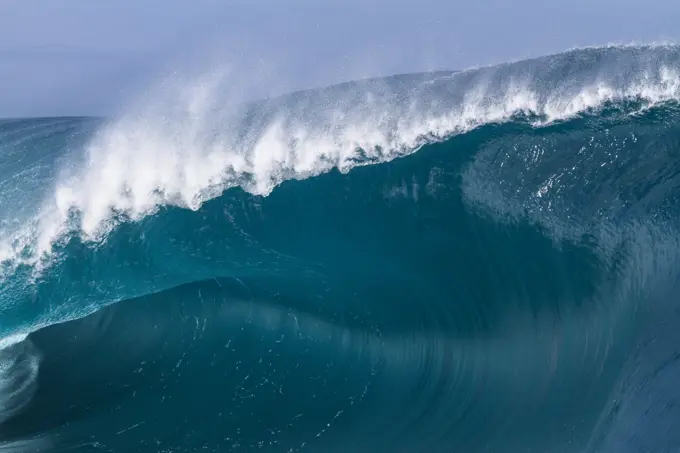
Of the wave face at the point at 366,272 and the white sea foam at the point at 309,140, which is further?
the white sea foam at the point at 309,140

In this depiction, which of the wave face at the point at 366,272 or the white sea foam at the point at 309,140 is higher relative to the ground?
the white sea foam at the point at 309,140

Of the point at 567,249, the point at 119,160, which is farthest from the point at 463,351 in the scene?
the point at 119,160

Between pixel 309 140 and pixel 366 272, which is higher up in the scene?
pixel 309 140

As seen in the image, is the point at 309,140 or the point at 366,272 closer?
the point at 366,272

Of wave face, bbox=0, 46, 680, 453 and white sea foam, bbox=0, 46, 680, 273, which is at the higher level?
white sea foam, bbox=0, 46, 680, 273

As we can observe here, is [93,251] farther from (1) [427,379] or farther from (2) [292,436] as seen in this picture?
(1) [427,379]
